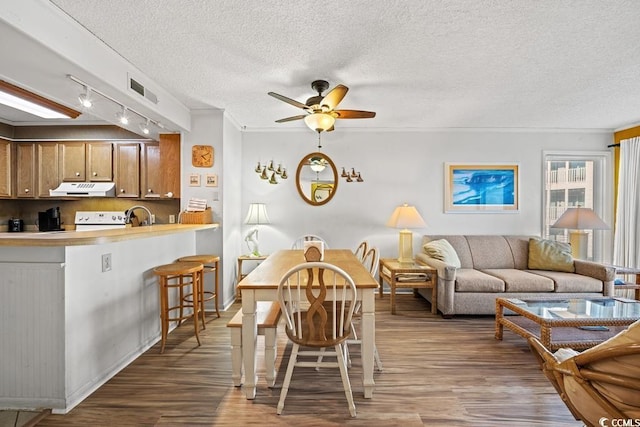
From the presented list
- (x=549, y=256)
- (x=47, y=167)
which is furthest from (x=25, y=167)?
(x=549, y=256)

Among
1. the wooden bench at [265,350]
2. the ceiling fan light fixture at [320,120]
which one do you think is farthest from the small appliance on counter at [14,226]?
the ceiling fan light fixture at [320,120]

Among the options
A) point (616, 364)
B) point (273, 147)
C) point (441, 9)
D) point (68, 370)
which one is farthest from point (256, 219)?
point (616, 364)

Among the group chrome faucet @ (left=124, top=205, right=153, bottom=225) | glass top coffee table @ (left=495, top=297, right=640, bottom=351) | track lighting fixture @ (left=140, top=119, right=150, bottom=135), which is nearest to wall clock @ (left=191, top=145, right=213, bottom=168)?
track lighting fixture @ (left=140, top=119, right=150, bottom=135)

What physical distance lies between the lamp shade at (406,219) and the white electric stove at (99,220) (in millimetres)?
3877

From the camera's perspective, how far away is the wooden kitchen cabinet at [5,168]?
167 inches

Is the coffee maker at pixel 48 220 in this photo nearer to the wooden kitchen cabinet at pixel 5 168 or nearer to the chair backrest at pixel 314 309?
the wooden kitchen cabinet at pixel 5 168

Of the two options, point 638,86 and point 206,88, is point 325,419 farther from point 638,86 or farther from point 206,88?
point 638,86

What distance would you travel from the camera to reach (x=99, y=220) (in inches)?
177

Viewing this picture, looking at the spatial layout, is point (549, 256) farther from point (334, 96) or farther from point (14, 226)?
point (14, 226)

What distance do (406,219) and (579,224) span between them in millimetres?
2142

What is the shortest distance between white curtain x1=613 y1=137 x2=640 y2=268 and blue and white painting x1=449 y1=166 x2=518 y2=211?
1.33m

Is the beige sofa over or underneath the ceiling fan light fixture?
underneath

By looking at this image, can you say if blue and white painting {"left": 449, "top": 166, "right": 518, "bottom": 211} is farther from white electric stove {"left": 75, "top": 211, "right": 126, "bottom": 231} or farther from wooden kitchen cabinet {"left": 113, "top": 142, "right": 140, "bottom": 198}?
white electric stove {"left": 75, "top": 211, "right": 126, "bottom": 231}

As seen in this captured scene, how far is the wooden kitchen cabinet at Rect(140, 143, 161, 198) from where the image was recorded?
4309mm
